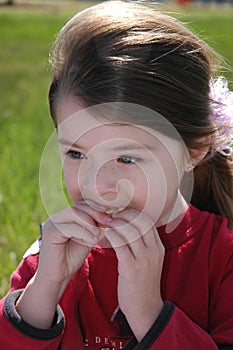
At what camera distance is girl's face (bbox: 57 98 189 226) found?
1977 millimetres

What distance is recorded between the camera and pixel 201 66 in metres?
2.21

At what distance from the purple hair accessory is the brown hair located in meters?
0.04

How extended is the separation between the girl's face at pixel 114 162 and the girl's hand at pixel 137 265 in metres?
0.06

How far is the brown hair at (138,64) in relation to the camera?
2039 mm

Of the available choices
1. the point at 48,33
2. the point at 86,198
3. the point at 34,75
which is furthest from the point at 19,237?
the point at 48,33

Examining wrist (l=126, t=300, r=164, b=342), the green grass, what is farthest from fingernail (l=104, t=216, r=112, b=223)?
the green grass

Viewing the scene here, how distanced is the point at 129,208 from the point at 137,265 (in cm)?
15

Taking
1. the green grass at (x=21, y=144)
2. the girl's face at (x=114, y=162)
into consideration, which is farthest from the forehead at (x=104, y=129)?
the green grass at (x=21, y=144)

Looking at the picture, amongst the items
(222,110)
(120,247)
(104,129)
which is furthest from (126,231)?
(222,110)

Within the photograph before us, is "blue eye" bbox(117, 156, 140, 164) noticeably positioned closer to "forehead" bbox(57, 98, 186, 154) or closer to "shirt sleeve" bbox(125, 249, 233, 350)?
"forehead" bbox(57, 98, 186, 154)

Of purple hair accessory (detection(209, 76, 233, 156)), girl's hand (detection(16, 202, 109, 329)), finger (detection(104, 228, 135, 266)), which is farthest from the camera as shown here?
purple hair accessory (detection(209, 76, 233, 156))

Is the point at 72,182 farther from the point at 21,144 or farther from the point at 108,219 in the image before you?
the point at 21,144

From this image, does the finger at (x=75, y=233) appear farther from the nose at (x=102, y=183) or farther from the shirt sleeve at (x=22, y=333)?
the shirt sleeve at (x=22, y=333)

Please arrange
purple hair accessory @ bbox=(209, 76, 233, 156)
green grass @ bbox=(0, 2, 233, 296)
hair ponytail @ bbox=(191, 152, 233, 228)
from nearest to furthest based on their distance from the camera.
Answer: purple hair accessory @ bbox=(209, 76, 233, 156) < hair ponytail @ bbox=(191, 152, 233, 228) < green grass @ bbox=(0, 2, 233, 296)
